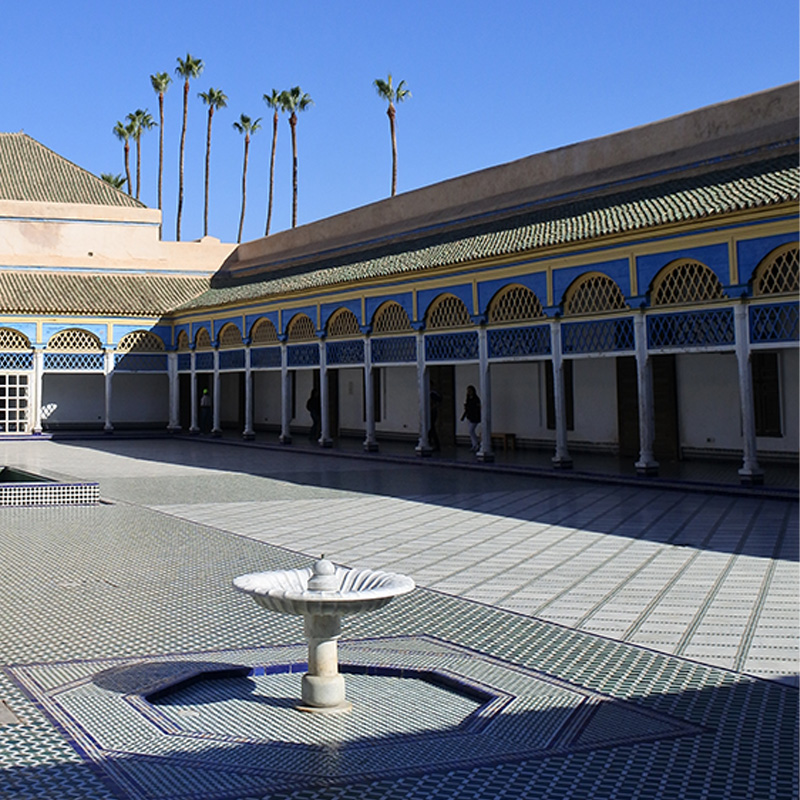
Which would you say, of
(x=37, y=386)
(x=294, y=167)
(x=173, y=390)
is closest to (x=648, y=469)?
(x=173, y=390)

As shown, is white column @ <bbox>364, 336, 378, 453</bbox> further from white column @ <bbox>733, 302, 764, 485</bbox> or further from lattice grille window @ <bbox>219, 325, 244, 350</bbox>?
white column @ <bbox>733, 302, 764, 485</bbox>

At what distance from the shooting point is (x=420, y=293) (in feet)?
58.6

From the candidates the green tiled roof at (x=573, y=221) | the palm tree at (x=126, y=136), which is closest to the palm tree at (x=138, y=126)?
the palm tree at (x=126, y=136)

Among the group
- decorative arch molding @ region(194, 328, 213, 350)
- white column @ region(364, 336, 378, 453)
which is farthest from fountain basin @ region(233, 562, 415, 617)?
decorative arch molding @ region(194, 328, 213, 350)

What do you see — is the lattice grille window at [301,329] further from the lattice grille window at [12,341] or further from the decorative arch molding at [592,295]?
the lattice grille window at [12,341]

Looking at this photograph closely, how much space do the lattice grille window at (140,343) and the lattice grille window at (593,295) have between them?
16.6 metres

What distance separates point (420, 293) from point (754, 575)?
12.0 m

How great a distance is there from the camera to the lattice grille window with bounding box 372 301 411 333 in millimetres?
18484

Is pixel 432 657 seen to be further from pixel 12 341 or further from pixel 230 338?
pixel 12 341

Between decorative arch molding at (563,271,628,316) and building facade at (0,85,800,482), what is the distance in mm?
47

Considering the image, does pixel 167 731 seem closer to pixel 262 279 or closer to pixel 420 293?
pixel 420 293

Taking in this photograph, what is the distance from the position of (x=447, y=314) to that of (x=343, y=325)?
3825mm

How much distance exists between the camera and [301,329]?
2209 centimetres

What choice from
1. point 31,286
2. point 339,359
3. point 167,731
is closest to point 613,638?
point 167,731
